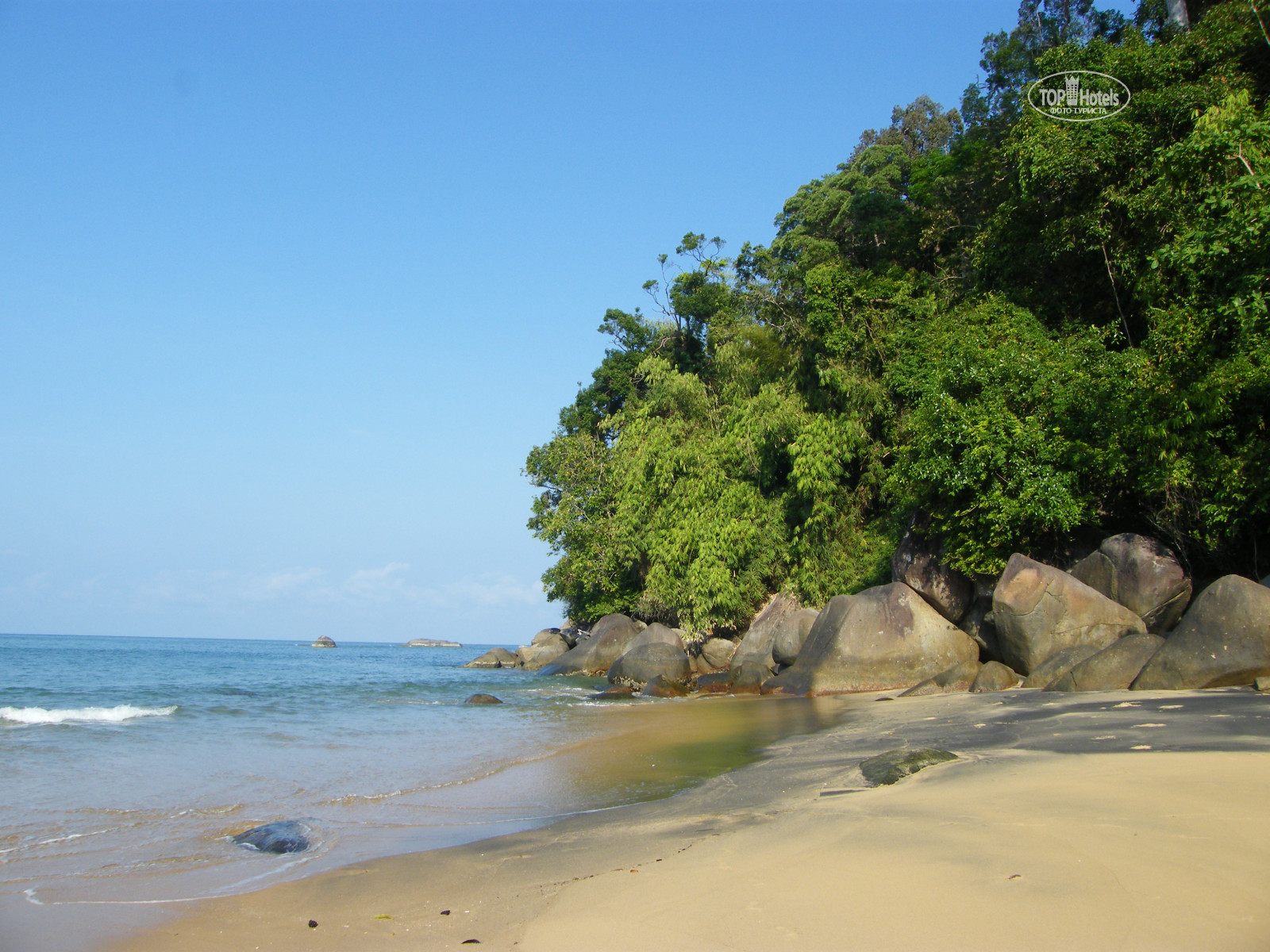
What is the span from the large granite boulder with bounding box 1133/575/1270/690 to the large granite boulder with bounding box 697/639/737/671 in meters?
14.8

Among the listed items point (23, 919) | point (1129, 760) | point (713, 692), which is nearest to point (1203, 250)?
point (1129, 760)

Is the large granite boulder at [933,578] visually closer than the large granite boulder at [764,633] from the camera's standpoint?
Yes

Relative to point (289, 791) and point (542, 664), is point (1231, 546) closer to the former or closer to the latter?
point (289, 791)

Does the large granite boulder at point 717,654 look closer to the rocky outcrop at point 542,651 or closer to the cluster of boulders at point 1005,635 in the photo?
the cluster of boulders at point 1005,635

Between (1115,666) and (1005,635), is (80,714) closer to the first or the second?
(1005,635)

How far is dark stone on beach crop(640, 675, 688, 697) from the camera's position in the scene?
19.9m

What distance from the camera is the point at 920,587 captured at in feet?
54.2

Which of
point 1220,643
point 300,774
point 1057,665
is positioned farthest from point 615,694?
point 1220,643

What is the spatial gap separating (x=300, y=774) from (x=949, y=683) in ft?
34.2

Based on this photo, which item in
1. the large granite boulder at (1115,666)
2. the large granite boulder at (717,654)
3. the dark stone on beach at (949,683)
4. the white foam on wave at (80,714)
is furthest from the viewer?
the large granite boulder at (717,654)

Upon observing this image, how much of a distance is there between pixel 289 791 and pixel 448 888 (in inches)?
178

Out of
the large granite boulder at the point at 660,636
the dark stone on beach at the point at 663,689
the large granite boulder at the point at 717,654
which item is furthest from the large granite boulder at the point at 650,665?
the large granite boulder at the point at 717,654

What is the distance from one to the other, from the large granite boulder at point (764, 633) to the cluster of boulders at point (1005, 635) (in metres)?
0.05

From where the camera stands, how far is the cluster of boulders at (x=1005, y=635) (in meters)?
9.75
